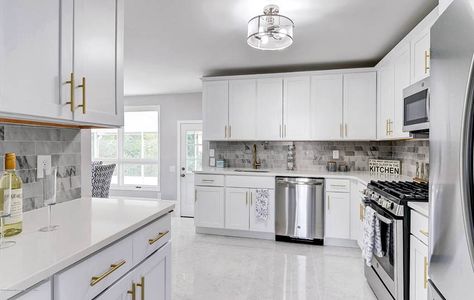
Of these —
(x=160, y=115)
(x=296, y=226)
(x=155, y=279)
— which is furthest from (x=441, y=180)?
(x=160, y=115)

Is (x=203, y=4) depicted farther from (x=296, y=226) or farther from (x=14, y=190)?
(x=296, y=226)

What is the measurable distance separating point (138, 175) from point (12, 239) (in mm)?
5332

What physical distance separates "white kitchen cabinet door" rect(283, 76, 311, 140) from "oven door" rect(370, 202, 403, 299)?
198 cm

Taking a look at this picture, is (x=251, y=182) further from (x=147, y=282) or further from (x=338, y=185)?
(x=147, y=282)

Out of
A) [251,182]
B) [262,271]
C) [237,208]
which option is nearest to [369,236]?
[262,271]

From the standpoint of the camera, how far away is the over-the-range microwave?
1.84 m

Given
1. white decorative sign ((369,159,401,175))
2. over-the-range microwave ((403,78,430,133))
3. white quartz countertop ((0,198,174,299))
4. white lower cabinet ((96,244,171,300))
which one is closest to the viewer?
white quartz countertop ((0,198,174,299))

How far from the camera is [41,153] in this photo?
5.28ft

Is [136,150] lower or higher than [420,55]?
lower

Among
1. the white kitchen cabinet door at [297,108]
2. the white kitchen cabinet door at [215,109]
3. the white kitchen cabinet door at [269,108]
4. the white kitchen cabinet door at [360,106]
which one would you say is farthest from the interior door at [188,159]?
the white kitchen cabinet door at [360,106]

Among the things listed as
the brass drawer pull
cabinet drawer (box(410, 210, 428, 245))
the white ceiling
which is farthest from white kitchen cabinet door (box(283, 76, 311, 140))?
the brass drawer pull

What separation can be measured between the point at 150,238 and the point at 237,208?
2.56 metres

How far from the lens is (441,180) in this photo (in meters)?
0.88

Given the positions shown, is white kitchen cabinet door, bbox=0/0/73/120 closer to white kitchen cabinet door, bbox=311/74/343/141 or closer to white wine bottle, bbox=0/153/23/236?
white wine bottle, bbox=0/153/23/236
